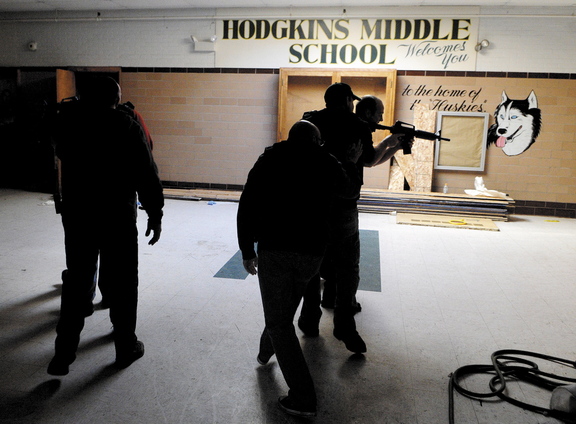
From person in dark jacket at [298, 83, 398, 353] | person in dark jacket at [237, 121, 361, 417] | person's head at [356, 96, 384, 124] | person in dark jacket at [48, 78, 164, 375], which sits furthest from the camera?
person's head at [356, 96, 384, 124]

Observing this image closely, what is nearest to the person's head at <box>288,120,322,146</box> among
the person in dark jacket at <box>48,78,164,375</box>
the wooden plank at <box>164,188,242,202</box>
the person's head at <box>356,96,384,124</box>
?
the person in dark jacket at <box>48,78,164,375</box>

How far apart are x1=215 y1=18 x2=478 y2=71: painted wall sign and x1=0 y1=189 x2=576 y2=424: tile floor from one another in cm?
395

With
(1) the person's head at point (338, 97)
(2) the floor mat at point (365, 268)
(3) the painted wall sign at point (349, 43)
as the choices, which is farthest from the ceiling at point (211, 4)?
(1) the person's head at point (338, 97)

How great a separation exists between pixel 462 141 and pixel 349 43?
8.45 feet

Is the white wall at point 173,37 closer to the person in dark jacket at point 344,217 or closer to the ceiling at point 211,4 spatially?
the ceiling at point 211,4

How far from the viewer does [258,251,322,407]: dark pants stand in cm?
221

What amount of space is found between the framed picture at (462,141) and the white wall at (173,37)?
906 millimetres

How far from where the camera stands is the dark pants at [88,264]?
2.53 metres

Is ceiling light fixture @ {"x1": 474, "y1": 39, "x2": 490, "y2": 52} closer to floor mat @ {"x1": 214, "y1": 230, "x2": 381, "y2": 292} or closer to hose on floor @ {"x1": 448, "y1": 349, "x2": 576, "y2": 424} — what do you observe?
floor mat @ {"x1": 214, "y1": 230, "x2": 381, "y2": 292}

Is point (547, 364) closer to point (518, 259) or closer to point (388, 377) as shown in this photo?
point (388, 377)

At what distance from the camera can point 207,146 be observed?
8961 mm

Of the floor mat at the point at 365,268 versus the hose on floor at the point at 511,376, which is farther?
the floor mat at the point at 365,268

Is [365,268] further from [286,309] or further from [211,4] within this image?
[211,4]

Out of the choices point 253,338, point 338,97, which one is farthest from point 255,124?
point 253,338
